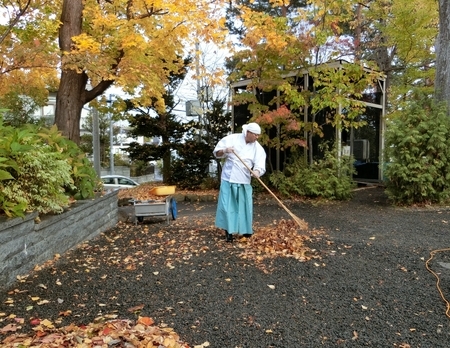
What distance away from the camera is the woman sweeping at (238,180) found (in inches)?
182

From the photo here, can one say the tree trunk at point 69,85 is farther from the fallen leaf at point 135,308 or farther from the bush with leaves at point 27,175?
the fallen leaf at point 135,308

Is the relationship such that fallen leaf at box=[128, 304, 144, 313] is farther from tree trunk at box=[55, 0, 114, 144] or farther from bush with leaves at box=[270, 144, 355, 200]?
bush with leaves at box=[270, 144, 355, 200]

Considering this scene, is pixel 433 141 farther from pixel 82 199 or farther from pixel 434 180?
pixel 82 199

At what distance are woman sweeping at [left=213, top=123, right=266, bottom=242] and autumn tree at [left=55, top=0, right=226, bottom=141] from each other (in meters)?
2.52

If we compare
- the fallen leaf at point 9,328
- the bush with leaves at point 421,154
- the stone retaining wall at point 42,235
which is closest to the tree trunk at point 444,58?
the bush with leaves at point 421,154

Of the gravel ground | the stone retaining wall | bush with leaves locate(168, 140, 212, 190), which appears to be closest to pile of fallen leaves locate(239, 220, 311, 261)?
the gravel ground

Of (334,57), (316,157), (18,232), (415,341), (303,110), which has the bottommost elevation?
(415,341)

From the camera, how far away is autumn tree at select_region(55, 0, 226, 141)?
584cm

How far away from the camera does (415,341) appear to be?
2.22m

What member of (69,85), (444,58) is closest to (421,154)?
(444,58)

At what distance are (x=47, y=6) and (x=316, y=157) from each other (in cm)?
710

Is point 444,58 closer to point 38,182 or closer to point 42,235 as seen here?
point 38,182

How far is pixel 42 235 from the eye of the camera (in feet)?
11.6

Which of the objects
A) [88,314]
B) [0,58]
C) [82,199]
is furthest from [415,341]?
[0,58]
